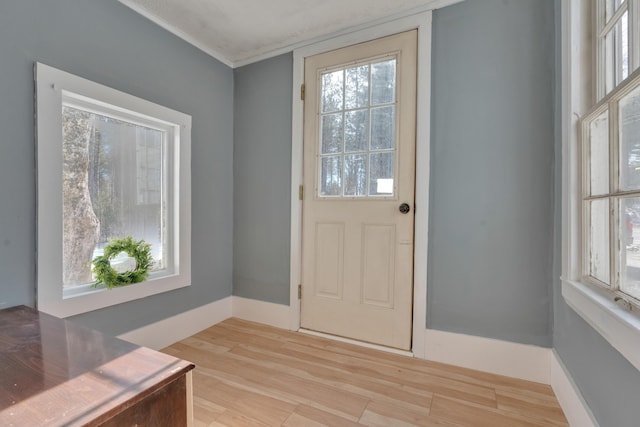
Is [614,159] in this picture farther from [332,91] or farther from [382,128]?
[332,91]

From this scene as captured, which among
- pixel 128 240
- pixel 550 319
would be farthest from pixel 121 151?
pixel 550 319

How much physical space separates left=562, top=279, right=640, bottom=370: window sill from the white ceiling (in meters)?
1.82

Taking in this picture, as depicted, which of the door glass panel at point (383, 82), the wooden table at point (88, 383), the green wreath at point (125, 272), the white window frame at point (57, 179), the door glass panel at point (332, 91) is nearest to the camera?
the wooden table at point (88, 383)

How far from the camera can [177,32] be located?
213 cm

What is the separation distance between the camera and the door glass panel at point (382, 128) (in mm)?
2023

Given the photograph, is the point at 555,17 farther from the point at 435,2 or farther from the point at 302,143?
the point at 302,143

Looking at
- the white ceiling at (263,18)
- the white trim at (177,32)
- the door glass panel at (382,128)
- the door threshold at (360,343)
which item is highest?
the white ceiling at (263,18)

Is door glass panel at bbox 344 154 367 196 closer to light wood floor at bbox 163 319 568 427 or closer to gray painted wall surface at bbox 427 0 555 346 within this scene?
gray painted wall surface at bbox 427 0 555 346

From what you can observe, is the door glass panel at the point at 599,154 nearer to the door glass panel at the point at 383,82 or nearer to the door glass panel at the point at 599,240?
the door glass panel at the point at 599,240

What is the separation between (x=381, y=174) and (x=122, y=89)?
176 cm

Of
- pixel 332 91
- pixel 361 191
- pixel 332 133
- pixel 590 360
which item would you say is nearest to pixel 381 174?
pixel 361 191

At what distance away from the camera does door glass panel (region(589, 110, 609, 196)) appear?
1.15 m

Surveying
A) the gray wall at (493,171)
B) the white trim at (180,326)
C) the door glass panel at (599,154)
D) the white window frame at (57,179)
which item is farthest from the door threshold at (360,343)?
the door glass panel at (599,154)

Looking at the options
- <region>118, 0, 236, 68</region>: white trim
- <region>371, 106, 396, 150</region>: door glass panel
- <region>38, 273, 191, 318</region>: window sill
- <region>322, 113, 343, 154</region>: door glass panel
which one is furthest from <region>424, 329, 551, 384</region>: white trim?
<region>118, 0, 236, 68</region>: white trim
